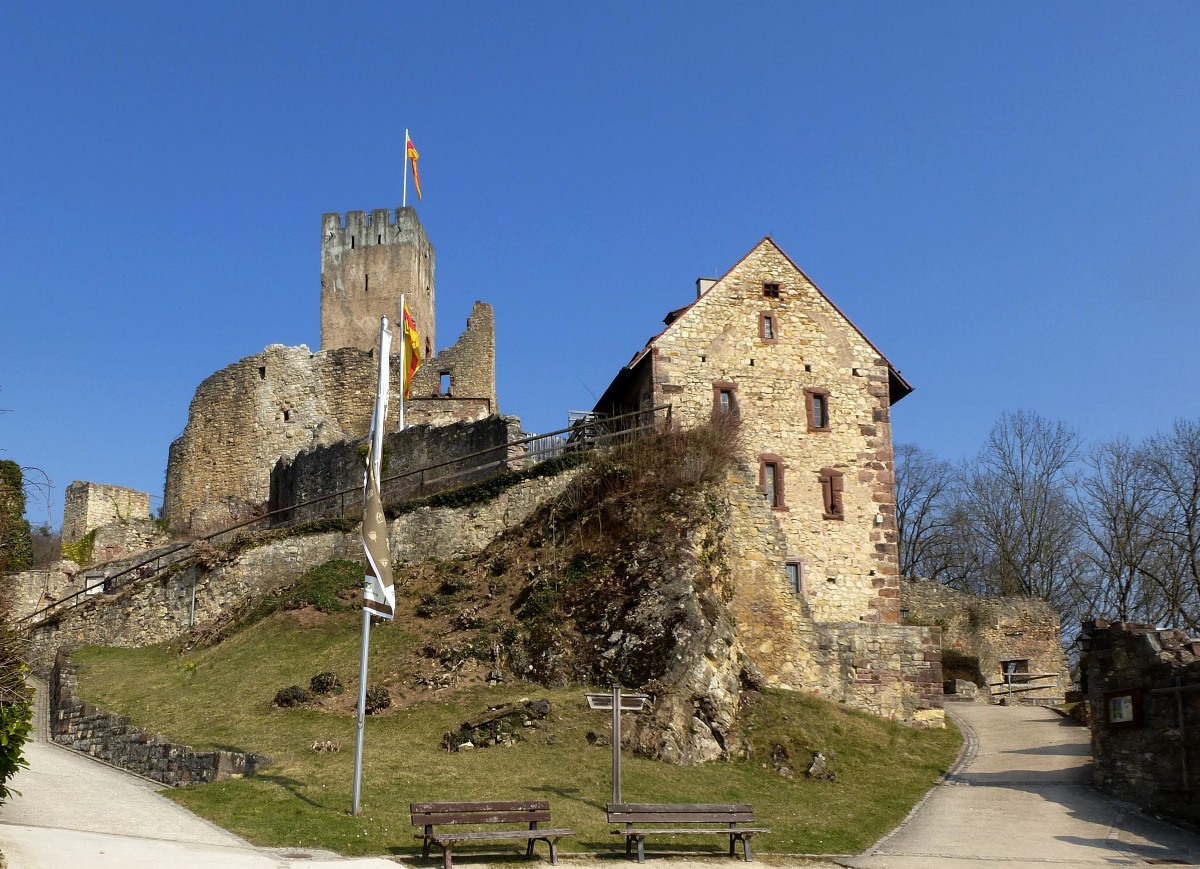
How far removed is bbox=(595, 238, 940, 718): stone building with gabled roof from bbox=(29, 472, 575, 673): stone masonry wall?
14.0ft

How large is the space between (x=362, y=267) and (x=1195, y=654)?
3872 cm

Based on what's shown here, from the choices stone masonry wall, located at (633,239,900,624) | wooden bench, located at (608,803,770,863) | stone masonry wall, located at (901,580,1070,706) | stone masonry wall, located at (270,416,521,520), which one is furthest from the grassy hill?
stone masonry wall, located at (901,580,1070,706)

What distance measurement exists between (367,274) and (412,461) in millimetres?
18551

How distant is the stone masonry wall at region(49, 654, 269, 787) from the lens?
20438 millimetres

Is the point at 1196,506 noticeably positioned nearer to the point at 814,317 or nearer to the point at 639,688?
the point at 814,317

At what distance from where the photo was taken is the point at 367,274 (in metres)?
51.9

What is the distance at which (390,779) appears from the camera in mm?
19562

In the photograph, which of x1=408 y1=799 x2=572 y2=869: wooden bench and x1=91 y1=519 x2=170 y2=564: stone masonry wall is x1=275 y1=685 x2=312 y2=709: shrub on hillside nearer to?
x1=408 y1=799 x2=572 y2=869: wooden bench

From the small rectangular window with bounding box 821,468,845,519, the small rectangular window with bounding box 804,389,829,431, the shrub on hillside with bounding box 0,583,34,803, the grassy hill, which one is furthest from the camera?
the small rectangular window with bounding box 804,389,829,431

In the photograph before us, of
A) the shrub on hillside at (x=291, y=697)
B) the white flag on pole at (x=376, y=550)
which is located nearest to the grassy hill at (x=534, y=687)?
the shrub on hillside at (x=291, y=697)

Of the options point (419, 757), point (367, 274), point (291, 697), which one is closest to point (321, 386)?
point (367, 274)

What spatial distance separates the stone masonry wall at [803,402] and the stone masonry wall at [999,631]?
1120cm

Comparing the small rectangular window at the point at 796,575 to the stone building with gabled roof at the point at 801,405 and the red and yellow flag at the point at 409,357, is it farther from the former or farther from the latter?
the red and yellow flag at the point at 409,357

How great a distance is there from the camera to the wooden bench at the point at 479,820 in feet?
50.9
